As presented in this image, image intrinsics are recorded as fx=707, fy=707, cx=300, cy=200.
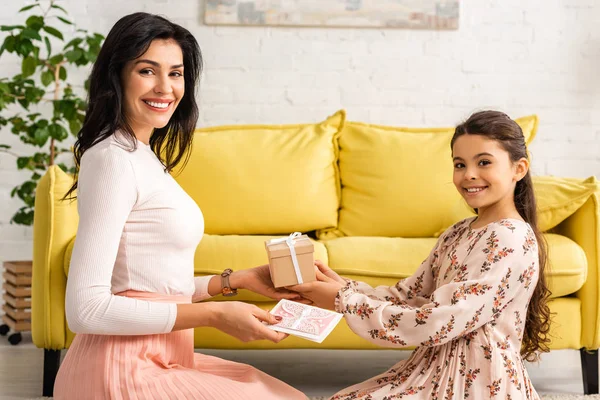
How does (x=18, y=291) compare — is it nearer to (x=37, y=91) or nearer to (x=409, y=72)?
(x=37, y=91)

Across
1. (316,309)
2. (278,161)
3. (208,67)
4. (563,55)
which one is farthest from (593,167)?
(316,309)

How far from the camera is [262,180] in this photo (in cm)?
290

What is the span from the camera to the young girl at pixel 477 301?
60.2 inches

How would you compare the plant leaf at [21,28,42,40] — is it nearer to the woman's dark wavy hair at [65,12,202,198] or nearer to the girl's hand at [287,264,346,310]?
the woman's dark wavy hair at [65,12,202,198]

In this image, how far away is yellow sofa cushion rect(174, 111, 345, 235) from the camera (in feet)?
9.39

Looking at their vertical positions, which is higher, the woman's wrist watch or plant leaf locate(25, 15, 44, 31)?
plant leaf locate(25, 15, 44, 31)

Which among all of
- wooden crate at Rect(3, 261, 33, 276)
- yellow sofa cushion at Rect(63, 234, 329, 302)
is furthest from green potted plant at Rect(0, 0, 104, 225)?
yellow sofa cushion at Rect(63, 234, 329, 302)

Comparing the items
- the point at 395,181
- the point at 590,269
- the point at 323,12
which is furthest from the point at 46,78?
the point at 590,269

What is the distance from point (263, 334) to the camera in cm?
134

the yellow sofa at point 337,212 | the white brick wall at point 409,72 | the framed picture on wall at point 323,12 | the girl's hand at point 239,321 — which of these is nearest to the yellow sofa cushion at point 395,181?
the yellow sofa at point 337,212

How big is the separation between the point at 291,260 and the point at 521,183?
0.60 meters

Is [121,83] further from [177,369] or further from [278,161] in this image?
[278,161]

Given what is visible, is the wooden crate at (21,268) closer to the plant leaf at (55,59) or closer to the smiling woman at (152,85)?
the plant leaf at (55,59)

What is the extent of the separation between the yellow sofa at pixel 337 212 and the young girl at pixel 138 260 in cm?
100
